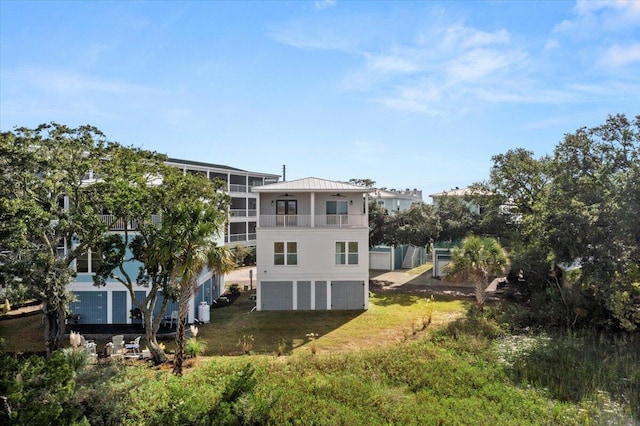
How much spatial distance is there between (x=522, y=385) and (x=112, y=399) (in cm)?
1208

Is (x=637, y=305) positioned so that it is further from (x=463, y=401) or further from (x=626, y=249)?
(x=463, y=401)

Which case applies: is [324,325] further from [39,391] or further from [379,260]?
[379,260]

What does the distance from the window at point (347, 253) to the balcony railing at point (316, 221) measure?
1.06 metres

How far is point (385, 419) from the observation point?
33.6 ft

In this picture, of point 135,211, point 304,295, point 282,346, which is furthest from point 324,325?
point 135,211

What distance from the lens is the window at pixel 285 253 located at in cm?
2294

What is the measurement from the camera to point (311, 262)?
22938mm

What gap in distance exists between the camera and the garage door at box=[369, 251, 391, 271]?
1490 inches

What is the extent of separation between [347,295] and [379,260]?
1538 cm

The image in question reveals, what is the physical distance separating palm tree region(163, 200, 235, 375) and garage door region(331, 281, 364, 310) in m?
10.7

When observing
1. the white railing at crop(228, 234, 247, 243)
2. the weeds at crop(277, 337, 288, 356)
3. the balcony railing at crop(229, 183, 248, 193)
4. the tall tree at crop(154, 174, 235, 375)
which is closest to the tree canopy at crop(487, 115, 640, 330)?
the weeds at crop(277, 337, 288, 356)

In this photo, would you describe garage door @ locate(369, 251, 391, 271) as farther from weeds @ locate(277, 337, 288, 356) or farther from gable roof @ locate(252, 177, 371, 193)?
weeds @ locate(277, 337, 288, 356)

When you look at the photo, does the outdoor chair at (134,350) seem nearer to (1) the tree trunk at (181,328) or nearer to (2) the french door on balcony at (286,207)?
(1) the tree trunk at (181,328)

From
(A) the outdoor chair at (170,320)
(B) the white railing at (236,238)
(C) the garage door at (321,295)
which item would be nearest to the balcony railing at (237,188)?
(B) the white railing at (236,238)
